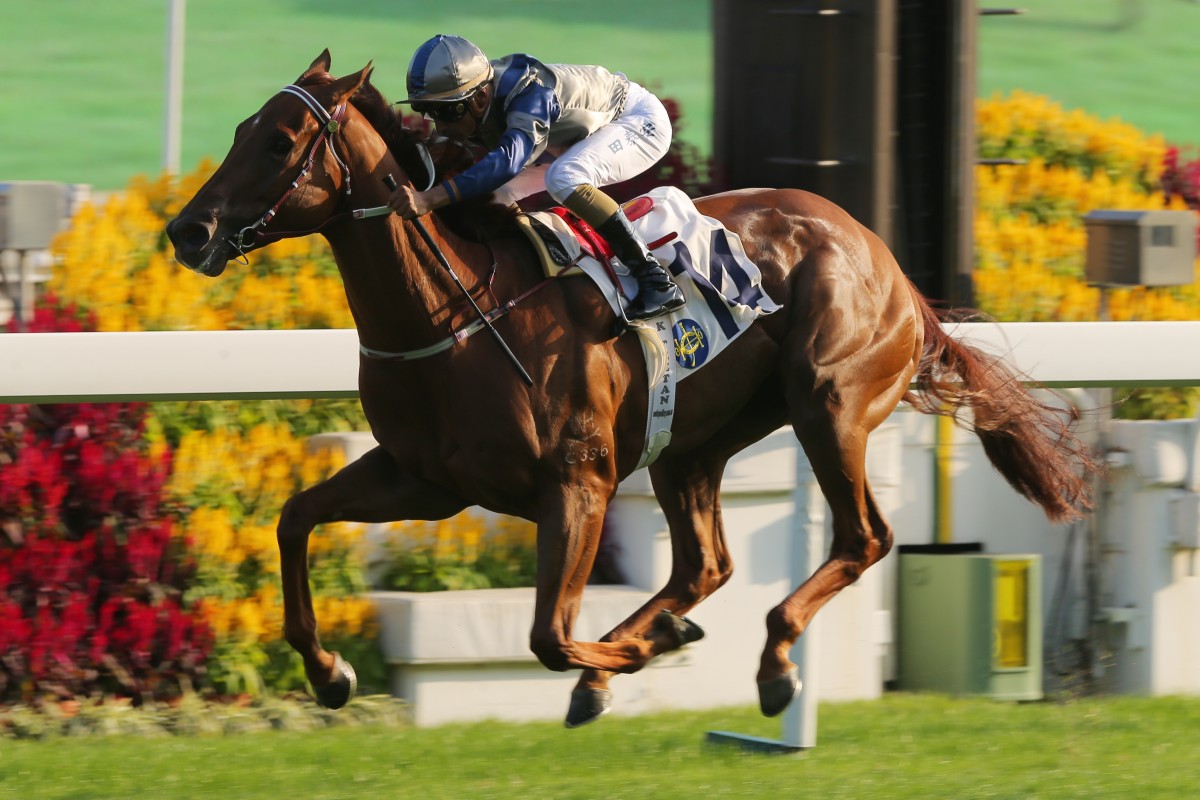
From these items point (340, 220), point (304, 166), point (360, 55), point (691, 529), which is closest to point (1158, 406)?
point (691, 529)

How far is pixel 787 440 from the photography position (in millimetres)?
6367

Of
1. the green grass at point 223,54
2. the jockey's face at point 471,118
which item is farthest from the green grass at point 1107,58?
the jockey's face at point 471,118

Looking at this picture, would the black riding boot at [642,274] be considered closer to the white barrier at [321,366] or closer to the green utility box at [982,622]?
the white barrier at [321,366]

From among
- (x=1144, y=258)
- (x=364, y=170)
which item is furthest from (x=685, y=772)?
(x=1144, y=258)

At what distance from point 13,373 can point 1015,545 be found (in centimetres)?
364

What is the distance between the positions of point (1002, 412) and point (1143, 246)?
56.5 inches

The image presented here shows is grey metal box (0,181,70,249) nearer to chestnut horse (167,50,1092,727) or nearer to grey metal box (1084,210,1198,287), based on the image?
chestnut horse (167,50,1092,727)

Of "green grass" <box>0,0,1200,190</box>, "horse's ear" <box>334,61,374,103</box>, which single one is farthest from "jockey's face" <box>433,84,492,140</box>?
"green grass" <box>0,0,1200,190</box>

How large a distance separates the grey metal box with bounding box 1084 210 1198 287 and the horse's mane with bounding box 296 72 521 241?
2879 millimetres

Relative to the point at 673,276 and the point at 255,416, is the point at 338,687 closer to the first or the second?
the point at 673,276

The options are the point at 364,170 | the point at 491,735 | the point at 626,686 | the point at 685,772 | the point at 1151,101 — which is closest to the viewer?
the point at 364,170

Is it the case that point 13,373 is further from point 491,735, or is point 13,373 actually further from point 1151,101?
Answer: point 1151,101

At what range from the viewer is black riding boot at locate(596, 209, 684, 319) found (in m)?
4.80

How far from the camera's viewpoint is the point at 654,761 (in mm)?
5254
